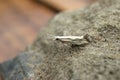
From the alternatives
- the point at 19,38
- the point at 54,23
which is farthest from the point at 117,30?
the point at 19,38

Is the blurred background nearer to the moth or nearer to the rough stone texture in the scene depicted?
the rough stone texture

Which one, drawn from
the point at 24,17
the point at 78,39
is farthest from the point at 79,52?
the point at 24,17

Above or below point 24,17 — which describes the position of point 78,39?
below

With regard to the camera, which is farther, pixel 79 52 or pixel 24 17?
pixel 24 17

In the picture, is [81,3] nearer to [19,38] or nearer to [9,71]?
[19,38]

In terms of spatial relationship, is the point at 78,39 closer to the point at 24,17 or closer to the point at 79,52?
the point at 79,52

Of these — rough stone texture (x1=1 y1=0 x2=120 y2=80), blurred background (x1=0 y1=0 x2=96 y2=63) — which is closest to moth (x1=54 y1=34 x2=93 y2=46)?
rough stone texture (x1=1 y1=0 x2=120 y2=80)
